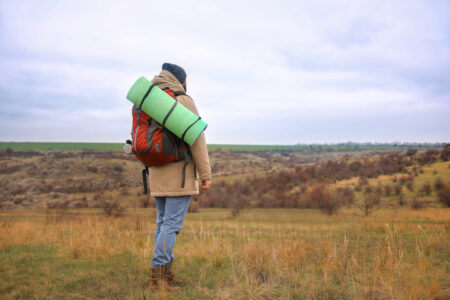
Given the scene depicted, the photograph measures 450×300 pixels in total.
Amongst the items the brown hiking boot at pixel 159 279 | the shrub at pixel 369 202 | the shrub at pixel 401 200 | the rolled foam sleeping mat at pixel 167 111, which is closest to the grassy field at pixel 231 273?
the brown hiking boot at pixel 159 279

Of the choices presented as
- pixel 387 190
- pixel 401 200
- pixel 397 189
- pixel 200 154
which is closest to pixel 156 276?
pixel 200 154

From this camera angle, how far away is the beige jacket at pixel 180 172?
344 centimetres

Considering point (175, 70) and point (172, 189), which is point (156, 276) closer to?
point (172, 189)

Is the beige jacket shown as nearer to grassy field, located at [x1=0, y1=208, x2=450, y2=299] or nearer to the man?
the man

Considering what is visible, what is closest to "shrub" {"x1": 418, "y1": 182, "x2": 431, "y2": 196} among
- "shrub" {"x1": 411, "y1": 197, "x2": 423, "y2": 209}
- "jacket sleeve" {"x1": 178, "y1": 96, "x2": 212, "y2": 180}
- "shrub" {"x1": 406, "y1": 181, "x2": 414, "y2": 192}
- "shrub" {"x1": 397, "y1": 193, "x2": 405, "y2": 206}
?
"shrub" {"x1": 406, "y1": 181, "x2": 414, "y2": 192}

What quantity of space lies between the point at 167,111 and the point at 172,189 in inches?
33.9

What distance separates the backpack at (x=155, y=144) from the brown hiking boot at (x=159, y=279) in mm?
1026

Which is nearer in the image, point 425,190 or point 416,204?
point 416,204

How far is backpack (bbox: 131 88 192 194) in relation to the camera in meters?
3.26

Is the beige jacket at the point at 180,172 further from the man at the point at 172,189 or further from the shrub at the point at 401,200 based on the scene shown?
the shrub at the point at 401,200

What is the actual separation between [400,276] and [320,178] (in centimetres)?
3296

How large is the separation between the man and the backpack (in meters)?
0.08

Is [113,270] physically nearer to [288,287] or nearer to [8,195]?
[288,287]

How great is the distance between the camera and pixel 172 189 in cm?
344
